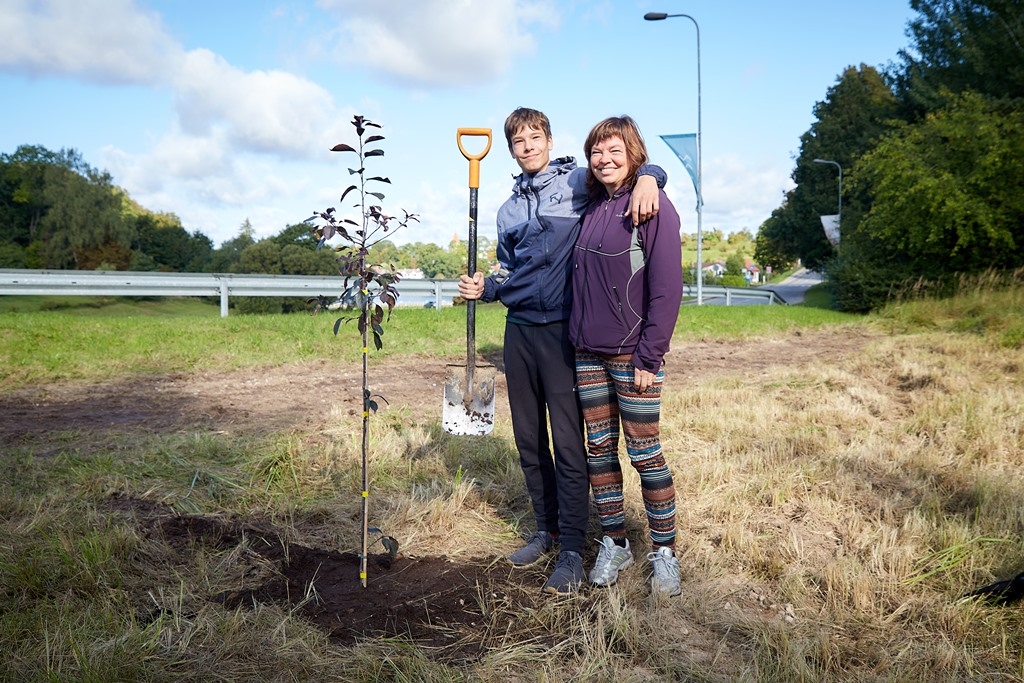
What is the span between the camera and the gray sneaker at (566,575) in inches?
130

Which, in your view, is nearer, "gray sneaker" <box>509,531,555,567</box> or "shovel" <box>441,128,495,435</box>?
"gray sneaker" <box>509,531,555,567</box>

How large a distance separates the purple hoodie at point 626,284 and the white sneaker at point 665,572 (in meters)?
0.91

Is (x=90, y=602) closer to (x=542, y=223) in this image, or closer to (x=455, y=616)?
(x=455, y=616)

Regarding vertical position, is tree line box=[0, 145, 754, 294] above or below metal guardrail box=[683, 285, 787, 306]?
above

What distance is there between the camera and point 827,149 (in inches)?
1631

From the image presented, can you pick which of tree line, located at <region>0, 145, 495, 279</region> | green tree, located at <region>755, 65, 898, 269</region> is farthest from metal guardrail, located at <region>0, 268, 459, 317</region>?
green tree, located at <region>755, 65, 898, 269</region>

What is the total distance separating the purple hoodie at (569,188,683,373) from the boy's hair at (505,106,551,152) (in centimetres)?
49

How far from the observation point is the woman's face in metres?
3.24

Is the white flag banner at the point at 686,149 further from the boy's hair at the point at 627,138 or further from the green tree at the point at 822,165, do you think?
the boy's hair at the point at 627,138

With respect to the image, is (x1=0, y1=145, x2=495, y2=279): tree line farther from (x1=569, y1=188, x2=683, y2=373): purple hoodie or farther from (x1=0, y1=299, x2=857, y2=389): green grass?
(x1=569, y1=188, x2=683, y2=373): purple hoodie

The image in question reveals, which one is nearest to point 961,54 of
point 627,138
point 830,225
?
point 830,225

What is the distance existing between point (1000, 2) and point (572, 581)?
26.4 meters

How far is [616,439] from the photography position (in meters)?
3.52

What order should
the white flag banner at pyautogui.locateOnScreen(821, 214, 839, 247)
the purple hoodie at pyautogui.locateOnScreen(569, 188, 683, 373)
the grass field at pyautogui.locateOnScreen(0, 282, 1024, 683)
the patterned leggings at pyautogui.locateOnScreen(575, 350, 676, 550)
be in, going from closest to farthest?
the grass field at pyautogui.locateOnScreen(0, 282, 1024, 683) < the purple hoodie at pyautogui.locateOnScreen(569, 188, 683, 373) < the patterned leggings at pyautogui.locateOnScreen(575, 350, 676, 550) < the white flag banner at pyautogui.locateOnScreen(821, 214, 839, 247)
